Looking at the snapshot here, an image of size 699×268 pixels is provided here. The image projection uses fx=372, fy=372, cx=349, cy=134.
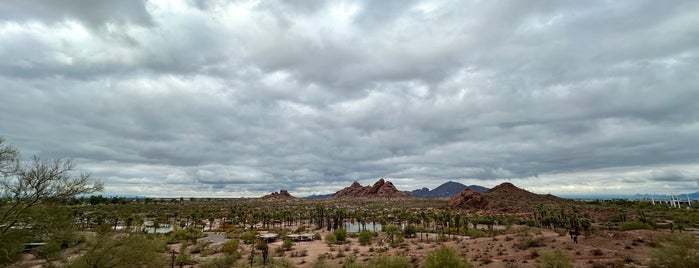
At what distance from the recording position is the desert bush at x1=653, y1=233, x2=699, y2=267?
2481 centimetres

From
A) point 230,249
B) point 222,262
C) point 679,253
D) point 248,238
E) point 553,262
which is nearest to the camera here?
point 679,253

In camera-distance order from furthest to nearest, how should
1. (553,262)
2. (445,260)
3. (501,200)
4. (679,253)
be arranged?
(501,200) → (553,262) → (679,253) → (445,260)

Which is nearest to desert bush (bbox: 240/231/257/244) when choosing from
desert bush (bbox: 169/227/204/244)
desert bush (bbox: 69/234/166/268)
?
desert bush (bbox: 169/227/204/244)

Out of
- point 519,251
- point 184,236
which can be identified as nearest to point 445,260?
point 519,251

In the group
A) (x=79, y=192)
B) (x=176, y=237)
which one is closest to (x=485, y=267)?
(x=79, y=192)

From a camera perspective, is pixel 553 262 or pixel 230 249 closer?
pixel 553 262

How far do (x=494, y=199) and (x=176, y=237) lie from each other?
101375 mm

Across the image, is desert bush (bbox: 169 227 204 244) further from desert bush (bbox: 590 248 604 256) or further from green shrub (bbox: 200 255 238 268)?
desert bush (bbox: 590 248 604 256)

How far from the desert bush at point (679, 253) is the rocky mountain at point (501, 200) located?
287ft

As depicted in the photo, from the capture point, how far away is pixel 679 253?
83.2ft

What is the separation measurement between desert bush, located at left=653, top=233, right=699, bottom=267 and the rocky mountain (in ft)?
287

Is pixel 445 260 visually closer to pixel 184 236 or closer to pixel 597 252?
pixel 597 252

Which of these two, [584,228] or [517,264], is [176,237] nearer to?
[517,264]

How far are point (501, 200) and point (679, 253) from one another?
10361 centimetres
